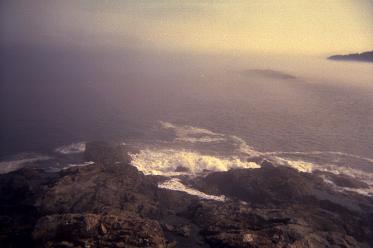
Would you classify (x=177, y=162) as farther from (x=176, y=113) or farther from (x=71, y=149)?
(x=176, y=113)

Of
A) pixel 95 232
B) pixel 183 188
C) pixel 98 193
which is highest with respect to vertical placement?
pixel 98 193

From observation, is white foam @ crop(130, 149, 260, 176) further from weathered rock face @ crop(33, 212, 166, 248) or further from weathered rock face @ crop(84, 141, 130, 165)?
weathered rock face @ crop(33, 212, 166, 248)

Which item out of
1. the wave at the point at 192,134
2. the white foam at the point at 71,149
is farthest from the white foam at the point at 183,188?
the wave at the point at 192,134

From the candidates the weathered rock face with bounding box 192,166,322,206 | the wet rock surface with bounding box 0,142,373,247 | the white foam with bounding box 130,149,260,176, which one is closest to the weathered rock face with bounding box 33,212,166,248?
the wet rock surface with bounding box 0,142,373,247

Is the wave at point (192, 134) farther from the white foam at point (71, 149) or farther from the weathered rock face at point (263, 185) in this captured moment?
the weathered rock face at point (263, 185)

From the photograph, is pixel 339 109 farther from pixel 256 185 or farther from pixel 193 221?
pixel 193 221

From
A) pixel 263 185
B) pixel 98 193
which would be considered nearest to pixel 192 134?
pixel 263 185
